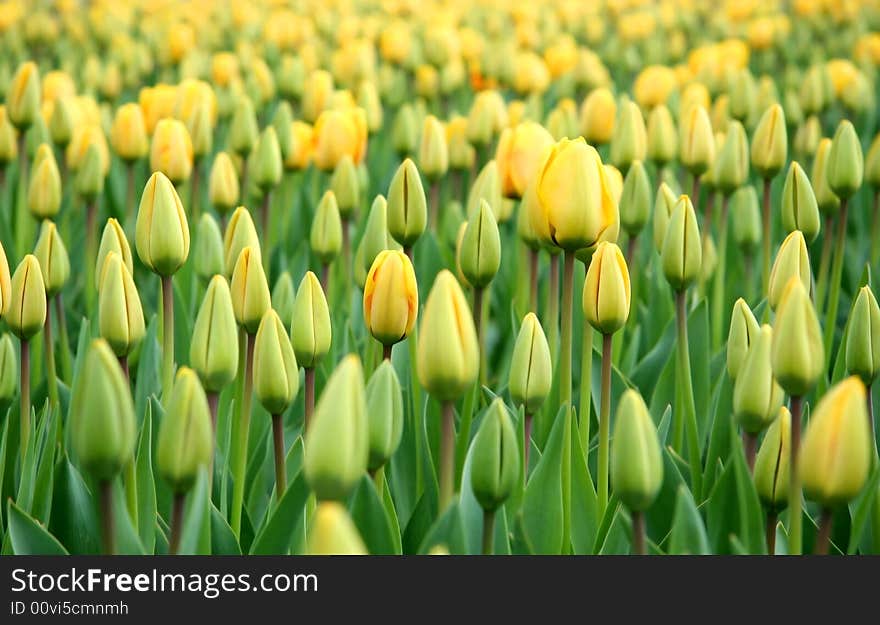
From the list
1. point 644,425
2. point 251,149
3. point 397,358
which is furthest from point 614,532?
point 251,149

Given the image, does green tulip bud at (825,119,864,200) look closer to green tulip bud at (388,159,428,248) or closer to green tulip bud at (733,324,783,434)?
green tulip bud at (388,159,428,248)

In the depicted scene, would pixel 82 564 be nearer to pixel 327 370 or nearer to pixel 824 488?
pixel 824 488

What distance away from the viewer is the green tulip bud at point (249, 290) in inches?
64.4

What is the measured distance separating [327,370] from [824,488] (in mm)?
1230

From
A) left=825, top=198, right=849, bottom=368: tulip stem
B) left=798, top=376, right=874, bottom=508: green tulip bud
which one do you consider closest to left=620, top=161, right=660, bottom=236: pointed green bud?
left=825, top=198, right=849, bottom=368: tulip stem

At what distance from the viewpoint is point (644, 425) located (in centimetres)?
119

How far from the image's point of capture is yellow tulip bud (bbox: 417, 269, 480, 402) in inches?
48.9

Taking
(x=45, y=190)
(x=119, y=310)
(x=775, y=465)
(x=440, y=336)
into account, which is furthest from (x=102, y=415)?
(x=45, y=190)

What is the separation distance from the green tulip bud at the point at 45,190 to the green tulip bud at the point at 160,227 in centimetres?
86

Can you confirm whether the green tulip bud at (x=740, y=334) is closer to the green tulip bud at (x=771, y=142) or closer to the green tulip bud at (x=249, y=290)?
the green tulip bud at (x=249, y=290)

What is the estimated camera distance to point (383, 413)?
1368mm

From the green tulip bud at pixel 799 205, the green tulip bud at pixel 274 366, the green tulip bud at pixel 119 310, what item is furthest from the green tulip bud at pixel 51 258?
the green tulip bud at pixel 799 205

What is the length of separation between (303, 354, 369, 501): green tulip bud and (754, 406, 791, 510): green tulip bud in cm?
58

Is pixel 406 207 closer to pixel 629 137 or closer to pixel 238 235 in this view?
pixel 238 235
